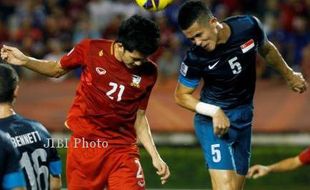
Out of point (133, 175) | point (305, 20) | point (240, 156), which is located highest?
point (133, 175)

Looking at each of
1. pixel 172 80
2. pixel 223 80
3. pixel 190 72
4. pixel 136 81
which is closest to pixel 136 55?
pixel 136 81

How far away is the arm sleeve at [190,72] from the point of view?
347 inches

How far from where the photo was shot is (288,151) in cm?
1383

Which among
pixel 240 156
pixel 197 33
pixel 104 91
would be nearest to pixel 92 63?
pixel 104 91

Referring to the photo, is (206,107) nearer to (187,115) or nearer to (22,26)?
(187,115)

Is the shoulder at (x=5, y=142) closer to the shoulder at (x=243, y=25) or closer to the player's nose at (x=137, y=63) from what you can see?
the player's nose at (x=137, y=63)

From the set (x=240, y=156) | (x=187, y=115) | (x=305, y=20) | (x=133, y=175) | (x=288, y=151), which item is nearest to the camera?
(x=133, y=175)

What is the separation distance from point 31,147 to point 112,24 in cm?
1068

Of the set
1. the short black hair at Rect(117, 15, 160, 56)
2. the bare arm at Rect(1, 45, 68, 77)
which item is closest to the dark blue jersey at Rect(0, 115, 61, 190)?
the bare arm at Rect(1, 45, 68, 77)

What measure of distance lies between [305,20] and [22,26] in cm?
514

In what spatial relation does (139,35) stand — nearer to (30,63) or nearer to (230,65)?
(30,63)

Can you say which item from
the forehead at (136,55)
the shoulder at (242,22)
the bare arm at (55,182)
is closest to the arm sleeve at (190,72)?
the shoulder at (242,22)

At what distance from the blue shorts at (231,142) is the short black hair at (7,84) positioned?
274 centimetres

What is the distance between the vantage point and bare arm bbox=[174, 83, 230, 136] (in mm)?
8414
